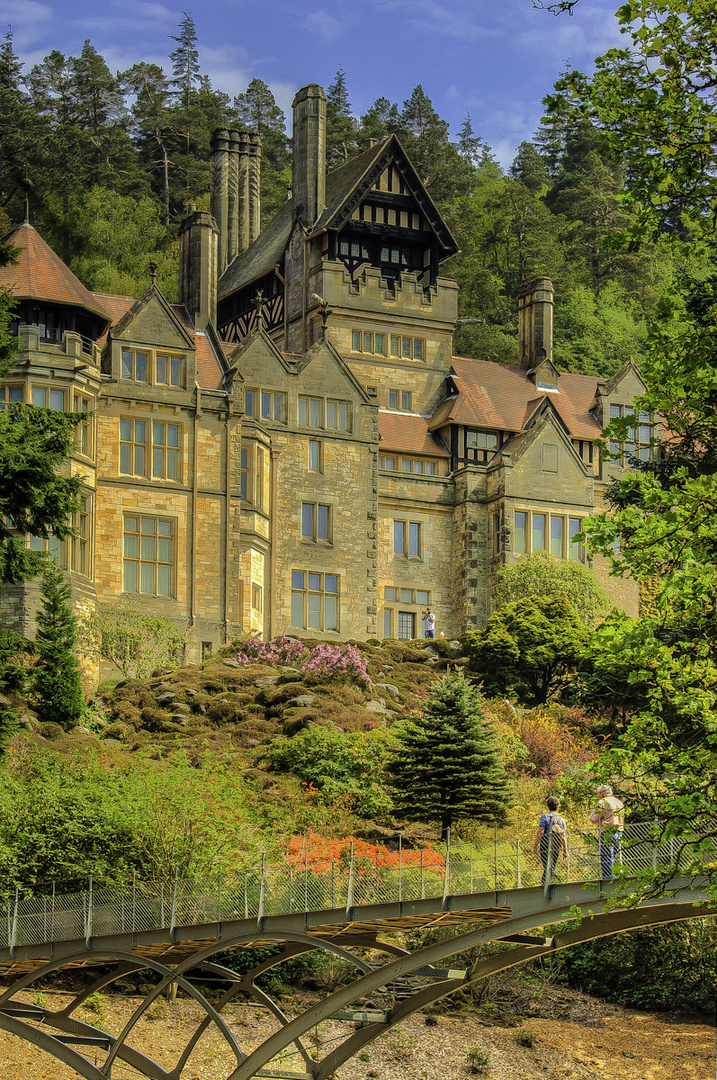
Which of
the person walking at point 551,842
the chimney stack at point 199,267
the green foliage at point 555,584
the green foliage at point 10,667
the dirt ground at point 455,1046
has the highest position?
the chimney stack at point 199,267

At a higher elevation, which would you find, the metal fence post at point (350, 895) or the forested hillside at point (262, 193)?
the forested hillside at point (262, 193)

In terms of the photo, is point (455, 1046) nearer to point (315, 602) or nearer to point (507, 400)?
point (315, 602)

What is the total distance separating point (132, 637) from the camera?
4469 cm

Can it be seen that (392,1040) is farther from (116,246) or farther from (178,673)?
(116,246)

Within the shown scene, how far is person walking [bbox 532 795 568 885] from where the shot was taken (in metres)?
19.7

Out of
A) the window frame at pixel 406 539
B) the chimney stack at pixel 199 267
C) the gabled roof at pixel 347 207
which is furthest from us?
the gabled roof at pixel 347 207

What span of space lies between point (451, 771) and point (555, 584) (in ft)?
65.6

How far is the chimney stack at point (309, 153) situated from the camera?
6034 centimetres

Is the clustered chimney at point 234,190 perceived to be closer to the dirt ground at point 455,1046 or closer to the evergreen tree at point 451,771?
the evergreen tree at point 451,771

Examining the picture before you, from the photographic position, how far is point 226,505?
4834 cm

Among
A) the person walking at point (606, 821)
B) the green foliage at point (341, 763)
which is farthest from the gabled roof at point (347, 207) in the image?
the person walking at point (606, 821)

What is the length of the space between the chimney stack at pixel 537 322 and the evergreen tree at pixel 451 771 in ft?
110

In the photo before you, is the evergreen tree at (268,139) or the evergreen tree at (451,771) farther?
the evergreen tree at (268,139)

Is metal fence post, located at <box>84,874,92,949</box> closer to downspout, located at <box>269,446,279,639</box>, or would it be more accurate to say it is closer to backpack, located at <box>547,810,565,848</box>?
backpack, located at <box>547,810,565,848</box>
